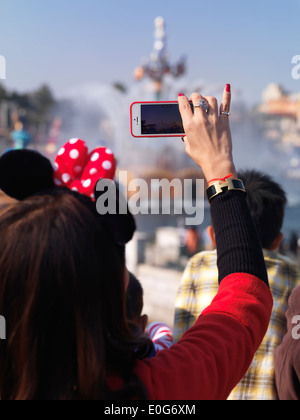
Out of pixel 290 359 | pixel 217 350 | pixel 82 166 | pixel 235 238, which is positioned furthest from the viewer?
pixel 290 359

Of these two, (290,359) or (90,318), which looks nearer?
(90,318)

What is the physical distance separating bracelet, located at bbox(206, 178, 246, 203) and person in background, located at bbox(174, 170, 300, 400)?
66 cm

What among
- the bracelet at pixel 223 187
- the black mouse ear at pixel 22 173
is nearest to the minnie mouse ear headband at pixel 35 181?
the black mouse ear at pixel 22 173

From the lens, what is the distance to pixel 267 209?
5.73 feet

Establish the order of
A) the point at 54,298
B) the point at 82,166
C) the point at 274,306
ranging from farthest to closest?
the point at 274,306
the point at 82,166
the point at 54,298

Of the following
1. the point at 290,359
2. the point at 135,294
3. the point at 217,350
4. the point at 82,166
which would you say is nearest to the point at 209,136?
the point at 82,166

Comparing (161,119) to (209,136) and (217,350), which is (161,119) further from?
(217,350)

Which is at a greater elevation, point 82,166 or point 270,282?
point 82,166

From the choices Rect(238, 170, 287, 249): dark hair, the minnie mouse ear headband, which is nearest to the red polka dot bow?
the minnie mouse ear headband

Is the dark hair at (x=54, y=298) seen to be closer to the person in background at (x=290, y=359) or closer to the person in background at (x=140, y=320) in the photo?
Result: the person in background at (x=140, y=320)

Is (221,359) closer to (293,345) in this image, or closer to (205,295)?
(293,345)

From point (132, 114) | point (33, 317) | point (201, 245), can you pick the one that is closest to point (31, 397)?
point (33, 317)

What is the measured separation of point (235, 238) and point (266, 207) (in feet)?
2.75

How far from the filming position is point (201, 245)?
33.3ft
